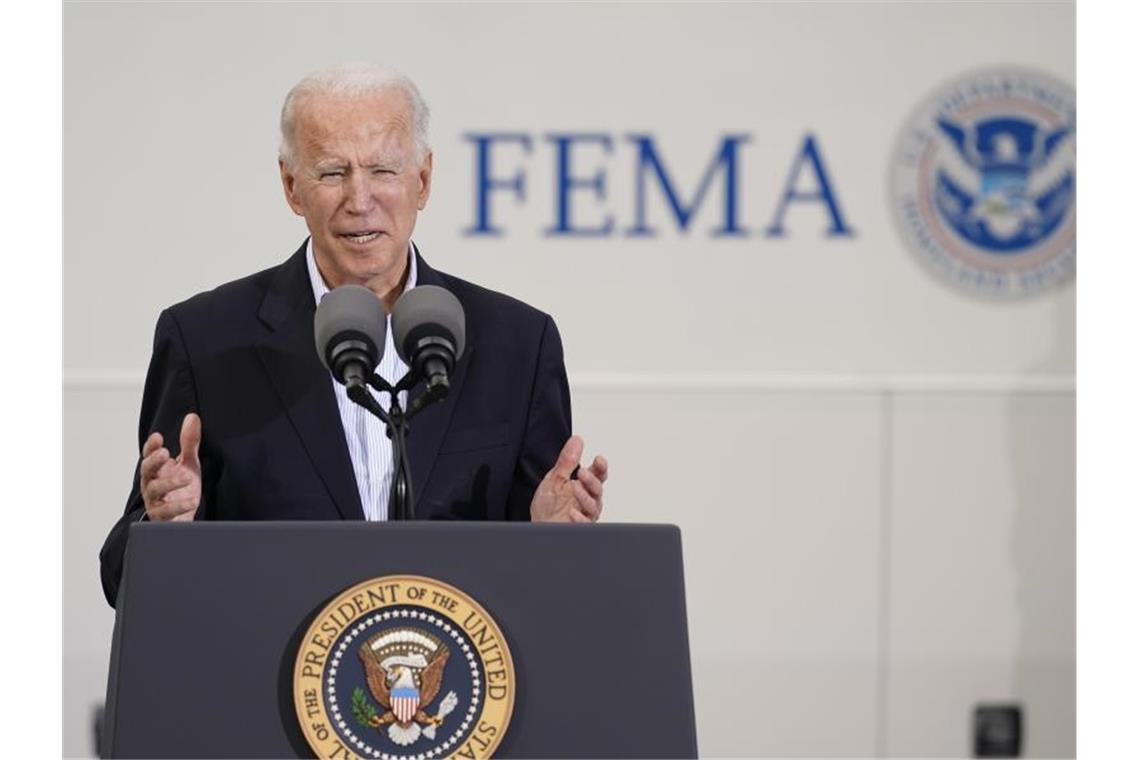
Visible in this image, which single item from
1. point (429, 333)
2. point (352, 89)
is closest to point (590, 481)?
point (429, 333)

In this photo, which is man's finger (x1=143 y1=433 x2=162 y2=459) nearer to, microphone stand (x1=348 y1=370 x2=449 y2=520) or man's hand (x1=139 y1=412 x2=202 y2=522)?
man's hand (x1=139 y1=412 x2=202 y2=522)

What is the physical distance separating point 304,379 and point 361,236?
0.22 metres

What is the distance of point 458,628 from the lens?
5.60 ft

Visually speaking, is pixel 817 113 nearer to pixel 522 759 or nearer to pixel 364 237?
pixel 364 237

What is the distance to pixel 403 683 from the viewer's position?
5.52ft

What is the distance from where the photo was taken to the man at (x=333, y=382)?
2301 millimetres

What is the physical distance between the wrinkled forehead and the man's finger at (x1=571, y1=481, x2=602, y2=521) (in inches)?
24.0

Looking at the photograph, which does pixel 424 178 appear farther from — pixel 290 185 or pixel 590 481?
pixel 590 481

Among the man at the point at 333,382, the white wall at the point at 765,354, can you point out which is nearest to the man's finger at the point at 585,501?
the man at the point at 333,382

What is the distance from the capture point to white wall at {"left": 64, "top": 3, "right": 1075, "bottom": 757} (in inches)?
169

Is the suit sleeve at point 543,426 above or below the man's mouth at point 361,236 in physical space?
below

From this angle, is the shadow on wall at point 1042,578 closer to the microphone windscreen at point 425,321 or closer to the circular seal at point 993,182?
the circular seal at point 993,182

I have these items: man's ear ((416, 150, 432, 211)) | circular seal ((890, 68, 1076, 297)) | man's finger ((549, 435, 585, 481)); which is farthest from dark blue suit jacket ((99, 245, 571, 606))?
circular seal ((890, 68, 1076, 297))
